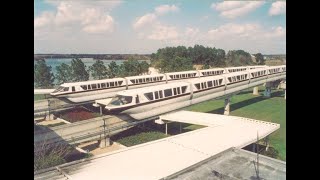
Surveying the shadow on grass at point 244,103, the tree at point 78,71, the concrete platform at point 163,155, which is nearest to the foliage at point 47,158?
the concrete platform at point 163,155

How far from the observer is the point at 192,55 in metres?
110

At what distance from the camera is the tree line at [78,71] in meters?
56.9

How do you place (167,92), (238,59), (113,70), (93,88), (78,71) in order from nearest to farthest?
(167,92) < (93,88) < (78,71) < (113,70) < (238,59)

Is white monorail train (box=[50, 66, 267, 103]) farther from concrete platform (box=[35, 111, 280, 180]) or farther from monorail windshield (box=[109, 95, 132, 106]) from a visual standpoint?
concrete platform (box=[35, 111, 280, 180])

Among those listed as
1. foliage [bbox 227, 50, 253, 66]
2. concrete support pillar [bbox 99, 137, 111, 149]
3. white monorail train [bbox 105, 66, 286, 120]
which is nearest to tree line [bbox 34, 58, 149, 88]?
white monorail train [bbox 105, 66, 286, 120]

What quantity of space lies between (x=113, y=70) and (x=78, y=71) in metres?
8.03

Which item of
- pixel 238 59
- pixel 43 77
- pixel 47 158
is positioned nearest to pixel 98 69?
pixel 43 77

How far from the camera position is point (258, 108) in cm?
4019

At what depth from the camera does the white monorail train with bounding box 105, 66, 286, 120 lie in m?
26.0

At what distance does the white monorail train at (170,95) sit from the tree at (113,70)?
31241 mm

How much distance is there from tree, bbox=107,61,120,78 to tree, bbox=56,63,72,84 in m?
8.22

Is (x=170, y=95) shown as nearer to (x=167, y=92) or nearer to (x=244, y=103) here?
(x=167, y=92)
